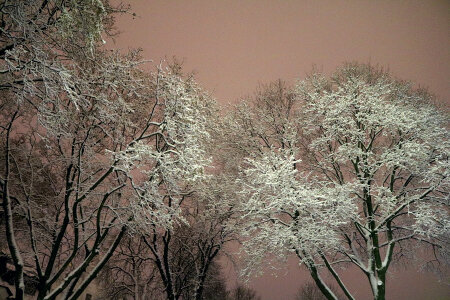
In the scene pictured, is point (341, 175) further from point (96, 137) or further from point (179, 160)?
point (96, 137)

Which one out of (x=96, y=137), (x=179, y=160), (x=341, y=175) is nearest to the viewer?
(x=179, y=160)

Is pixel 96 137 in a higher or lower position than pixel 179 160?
higher

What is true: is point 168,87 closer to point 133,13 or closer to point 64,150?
point 133,13

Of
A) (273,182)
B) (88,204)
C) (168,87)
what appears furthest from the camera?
(88,204)

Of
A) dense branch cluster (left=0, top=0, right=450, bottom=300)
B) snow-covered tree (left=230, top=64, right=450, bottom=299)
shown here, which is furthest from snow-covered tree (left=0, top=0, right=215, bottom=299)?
snow-covered tree (left=230, top=64, right=450, bottom=299)

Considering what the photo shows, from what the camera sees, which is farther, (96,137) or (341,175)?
(341,175)

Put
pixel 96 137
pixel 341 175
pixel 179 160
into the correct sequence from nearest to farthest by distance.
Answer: pixel 179 160 → pixel 96 137 → pixel 341 175

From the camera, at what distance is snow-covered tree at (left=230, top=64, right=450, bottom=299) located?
9.50 metres

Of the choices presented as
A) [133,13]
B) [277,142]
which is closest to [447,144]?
[277,142]

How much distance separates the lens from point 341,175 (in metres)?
13.4

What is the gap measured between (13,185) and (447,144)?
55.8 ft

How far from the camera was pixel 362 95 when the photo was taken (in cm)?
1123

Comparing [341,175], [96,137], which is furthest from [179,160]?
[341,175]

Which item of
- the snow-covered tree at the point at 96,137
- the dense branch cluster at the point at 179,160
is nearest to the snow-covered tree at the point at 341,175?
the dense branch cluster at the point at 179,160
